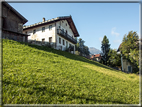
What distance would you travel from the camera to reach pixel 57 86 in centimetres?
566

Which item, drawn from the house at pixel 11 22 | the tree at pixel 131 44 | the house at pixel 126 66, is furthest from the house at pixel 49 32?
the house at pixel 126 66

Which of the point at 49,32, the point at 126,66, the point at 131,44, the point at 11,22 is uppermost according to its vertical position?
the point at 11,22

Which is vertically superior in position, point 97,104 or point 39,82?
point 39,82

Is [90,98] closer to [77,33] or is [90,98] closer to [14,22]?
[14,22]

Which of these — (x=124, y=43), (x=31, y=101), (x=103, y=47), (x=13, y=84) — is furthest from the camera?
(x=103, y=47)

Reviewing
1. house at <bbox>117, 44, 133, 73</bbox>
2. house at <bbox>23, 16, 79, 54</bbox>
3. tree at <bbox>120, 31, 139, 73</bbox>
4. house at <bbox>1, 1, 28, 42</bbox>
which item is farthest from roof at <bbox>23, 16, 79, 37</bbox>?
house at <bbox>117, 44, 133, 73</bbox>

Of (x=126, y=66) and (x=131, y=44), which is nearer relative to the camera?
(x=131, y=44)

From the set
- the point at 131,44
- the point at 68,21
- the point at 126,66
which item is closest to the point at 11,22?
the point at 68,21

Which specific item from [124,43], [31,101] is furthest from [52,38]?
[31,101]

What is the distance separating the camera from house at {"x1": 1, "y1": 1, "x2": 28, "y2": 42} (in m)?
16.5

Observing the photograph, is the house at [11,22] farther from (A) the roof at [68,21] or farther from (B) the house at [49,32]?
(B) the house at [49,32]

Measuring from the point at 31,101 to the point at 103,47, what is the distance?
48.0 m

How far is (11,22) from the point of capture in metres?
19.4

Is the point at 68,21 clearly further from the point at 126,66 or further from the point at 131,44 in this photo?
the point at 126,66
